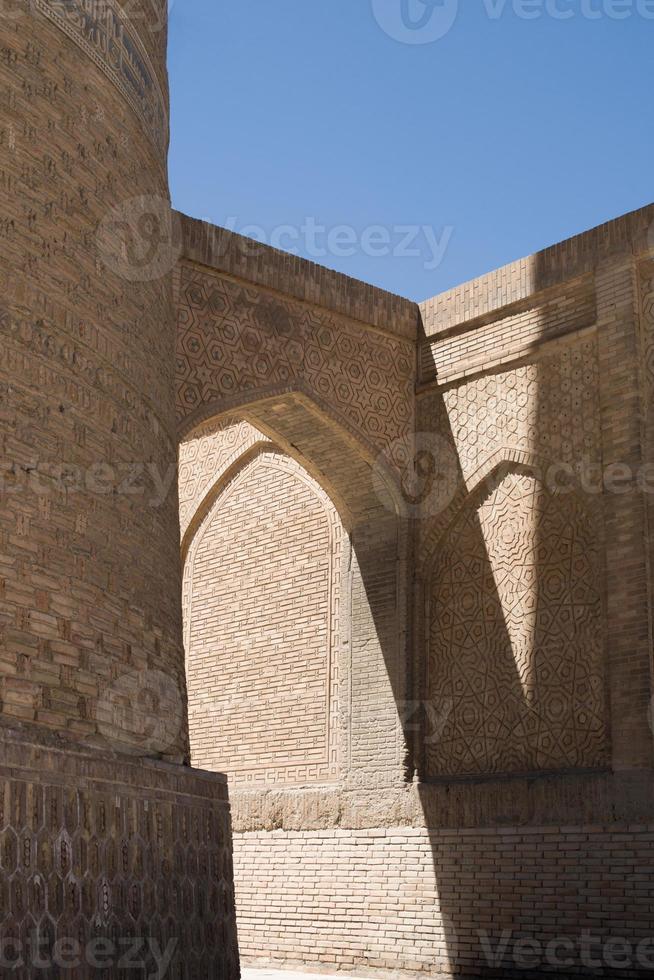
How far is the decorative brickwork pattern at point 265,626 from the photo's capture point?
7.58 metres

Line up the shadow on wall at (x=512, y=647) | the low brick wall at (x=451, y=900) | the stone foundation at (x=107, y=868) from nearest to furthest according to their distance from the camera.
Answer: the stone foundation at (x=107, y=868), the low brick wall at (x=451, y=900), the shadow on wall at (x=512, y=647)

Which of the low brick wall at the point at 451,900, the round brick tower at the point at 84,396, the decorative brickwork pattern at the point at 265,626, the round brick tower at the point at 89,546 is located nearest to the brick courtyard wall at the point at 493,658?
the low brick wall at the point at 451,900

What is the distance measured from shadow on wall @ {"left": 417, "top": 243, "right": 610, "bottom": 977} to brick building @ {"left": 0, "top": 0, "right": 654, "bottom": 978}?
16 mm

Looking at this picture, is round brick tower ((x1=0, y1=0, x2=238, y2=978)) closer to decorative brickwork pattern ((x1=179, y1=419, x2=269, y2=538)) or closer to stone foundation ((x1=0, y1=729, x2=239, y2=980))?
stone foundation ((x1=0, y1=729, x2=239, y2=980))

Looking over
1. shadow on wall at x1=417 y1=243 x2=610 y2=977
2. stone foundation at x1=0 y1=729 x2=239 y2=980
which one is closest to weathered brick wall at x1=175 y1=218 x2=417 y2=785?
shadow on wall at x1=417 y1=243 x2=610 y2=977

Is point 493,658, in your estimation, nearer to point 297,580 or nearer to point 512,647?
point 512,647

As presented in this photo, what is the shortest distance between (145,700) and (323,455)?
3259 millimetres

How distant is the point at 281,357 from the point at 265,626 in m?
1.93

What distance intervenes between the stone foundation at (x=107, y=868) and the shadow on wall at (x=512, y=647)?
2.04 metres

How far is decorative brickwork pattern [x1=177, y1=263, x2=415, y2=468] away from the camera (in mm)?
6547

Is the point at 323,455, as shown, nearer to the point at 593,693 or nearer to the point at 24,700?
the point at 593,693

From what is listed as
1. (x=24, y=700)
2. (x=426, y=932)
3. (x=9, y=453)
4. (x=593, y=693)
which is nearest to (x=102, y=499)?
(x=9, y=453)

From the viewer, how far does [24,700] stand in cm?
362

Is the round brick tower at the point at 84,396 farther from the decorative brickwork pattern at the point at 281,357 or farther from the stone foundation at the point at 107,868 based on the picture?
the decorative brickwork pattern at the point at 281,357
